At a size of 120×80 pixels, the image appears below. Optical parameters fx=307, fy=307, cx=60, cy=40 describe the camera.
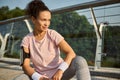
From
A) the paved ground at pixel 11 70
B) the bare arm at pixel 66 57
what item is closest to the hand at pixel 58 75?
the bare arm at pixel 66 57

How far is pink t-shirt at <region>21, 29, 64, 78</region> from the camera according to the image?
8.14 feet

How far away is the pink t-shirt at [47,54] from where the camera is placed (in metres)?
2.48

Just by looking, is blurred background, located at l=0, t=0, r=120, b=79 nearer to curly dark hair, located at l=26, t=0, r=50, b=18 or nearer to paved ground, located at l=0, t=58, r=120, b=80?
paved ground, located at l=0, t=58, r=120, b=80

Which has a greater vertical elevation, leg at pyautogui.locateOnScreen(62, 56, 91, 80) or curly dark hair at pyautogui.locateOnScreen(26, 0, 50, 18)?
curly dark hair at pyautogui.locateOnScreen(26, 0, 50, 18)

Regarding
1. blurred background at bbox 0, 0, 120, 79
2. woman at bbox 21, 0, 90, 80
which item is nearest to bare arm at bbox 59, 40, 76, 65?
woman at bbox 21, 0, 90, 80

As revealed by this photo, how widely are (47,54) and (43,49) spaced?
0.06 meters

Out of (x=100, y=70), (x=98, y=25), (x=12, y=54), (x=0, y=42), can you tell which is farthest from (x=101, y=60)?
(x=0, y=42)

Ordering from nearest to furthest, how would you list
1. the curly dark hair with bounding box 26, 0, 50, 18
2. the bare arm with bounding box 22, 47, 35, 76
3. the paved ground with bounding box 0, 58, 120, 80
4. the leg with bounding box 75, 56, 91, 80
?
1. the leg with bounding box 75, 56, 91, 80
2. the bare arm with bounding box 22, 47, 35, 76
3. the curly dark hair with bounding box 26, 0, 50, 18
4. the paved ground with bounding box 0, 58, 120, 80

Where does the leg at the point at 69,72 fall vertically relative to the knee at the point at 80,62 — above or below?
below

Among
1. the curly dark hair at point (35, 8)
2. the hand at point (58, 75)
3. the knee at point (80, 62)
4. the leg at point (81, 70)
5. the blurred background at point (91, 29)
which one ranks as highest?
the curly dark hair at point (35, 8)

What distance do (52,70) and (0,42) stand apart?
477 cm

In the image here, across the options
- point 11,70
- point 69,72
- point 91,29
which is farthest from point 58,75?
point 11,70

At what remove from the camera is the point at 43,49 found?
253cm

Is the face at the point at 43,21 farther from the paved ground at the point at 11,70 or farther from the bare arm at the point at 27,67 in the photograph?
the paved ground at the point at 11,70
